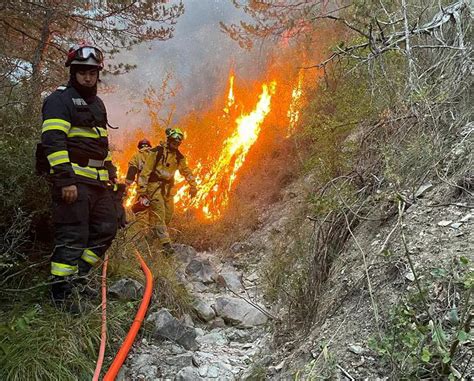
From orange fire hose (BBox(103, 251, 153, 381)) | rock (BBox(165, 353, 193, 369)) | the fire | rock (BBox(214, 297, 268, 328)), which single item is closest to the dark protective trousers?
orange fire hose (BBox(103, 251, 153, 381))

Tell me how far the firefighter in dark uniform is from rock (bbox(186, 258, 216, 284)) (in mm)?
2285

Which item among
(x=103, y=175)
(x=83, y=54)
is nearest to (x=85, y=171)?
(x=103, y=175)

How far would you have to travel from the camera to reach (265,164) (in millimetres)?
9102

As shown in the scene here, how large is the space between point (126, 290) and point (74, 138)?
151cm

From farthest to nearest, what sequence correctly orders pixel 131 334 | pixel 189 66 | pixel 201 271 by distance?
pixel 189 66 < pixel 201 271 < pixel 131 334

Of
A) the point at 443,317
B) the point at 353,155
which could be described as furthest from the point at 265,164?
the point at 443,317

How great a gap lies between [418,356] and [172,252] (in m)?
4.76

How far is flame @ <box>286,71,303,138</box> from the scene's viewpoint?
7.89 metres

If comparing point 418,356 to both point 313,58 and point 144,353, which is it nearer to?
point 144,353

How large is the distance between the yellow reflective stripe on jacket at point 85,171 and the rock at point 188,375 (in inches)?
71.1

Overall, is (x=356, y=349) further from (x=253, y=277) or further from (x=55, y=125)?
(x=253, y=277)

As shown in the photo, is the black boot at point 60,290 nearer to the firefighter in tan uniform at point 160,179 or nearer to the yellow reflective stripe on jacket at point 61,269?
the yellow reflective stripe on jacket at point 61,269

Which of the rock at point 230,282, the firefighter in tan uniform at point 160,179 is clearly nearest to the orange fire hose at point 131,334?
the rock at point 230,282

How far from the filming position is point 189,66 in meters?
16.5
